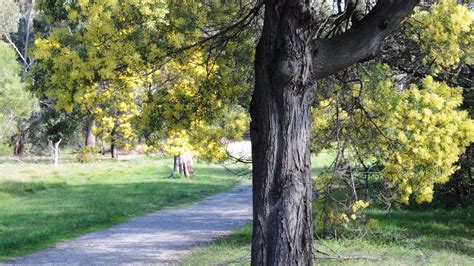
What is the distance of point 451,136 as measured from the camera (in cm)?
732

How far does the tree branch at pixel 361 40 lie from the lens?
5.71 metres

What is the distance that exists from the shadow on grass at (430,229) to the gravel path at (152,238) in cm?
351

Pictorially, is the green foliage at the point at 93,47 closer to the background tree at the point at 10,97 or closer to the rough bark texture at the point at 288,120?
the rough bark texture at the point at 288,120

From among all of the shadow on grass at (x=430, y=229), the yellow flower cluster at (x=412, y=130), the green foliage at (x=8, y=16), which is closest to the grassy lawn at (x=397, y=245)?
the shadow on grass at (x=430, y=229)

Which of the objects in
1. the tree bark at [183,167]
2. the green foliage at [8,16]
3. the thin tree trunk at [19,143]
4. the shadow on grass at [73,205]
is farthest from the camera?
the thin tree trunk at [19,143]

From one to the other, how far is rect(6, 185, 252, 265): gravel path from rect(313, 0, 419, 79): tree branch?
228 inches

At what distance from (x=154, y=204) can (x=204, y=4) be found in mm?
11660

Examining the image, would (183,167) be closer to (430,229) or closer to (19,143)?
(430,229)

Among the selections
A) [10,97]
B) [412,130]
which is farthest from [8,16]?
[412,130]

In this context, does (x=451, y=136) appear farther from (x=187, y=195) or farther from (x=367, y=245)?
(x=187, y=195)

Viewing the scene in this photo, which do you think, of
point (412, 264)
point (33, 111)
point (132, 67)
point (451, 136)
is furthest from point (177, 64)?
point (33, 111)

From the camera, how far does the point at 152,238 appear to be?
43.9ft

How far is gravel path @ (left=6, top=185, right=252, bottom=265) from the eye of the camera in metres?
10.9

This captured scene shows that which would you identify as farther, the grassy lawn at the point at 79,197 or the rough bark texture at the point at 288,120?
the grassy lawn at the point at 79,197
